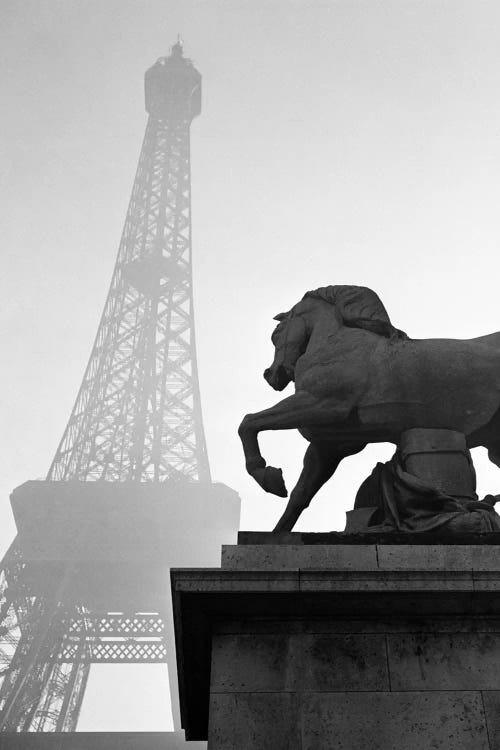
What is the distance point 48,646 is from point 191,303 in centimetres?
4270

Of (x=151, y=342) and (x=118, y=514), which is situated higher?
(x=151, y=342)

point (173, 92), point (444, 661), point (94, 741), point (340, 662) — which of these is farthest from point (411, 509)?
point (173, 92)

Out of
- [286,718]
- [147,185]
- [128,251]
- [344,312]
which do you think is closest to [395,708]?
[286,718]

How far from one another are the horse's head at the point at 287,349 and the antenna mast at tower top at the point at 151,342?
6489 cm

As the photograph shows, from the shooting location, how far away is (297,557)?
852 centimetres

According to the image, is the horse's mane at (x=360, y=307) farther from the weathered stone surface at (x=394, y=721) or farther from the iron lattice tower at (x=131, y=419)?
the iron lattice tower at (x=131, y=419)

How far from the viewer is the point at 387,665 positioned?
7.75m

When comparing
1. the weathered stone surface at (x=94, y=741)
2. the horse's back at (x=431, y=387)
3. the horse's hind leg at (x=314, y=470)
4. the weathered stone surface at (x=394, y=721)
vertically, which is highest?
the weathered stone surface at (x=94, y=741)

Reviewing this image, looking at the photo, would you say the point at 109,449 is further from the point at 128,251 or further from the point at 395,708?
the point at 395,708

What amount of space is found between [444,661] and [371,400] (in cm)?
313

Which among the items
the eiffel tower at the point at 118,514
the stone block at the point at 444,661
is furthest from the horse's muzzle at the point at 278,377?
the eiffel tower at the point at 118,514

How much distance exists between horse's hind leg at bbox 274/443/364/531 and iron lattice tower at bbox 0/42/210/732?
50.3 metres

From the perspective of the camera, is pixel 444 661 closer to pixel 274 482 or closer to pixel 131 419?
pixel 274 482

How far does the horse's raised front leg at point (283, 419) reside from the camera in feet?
32.9
